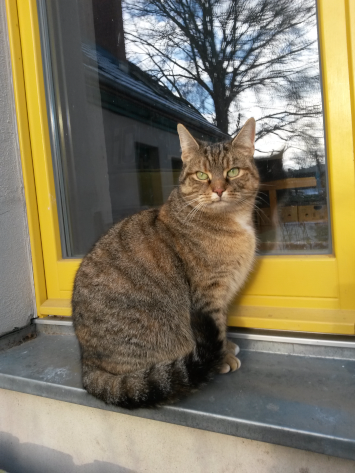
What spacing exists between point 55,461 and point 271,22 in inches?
91.4

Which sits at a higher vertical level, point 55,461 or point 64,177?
point 64,177

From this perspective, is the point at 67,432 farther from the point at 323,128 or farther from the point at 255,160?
the point at 323,128

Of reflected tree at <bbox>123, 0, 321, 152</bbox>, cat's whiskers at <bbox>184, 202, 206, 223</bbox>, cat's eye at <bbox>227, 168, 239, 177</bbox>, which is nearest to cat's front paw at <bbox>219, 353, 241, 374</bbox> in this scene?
cat's whiskers at <bbox>184, 202, 206, 223</bbox>

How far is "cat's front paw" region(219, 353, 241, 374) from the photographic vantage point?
1.48 metres

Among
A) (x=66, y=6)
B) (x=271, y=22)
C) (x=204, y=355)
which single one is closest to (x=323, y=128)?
(x=271, y=22)

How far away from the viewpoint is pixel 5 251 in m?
1.94

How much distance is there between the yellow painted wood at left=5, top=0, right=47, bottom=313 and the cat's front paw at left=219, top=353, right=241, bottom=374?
120 centimetres

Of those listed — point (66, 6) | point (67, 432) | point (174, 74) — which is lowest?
point (67, 432)

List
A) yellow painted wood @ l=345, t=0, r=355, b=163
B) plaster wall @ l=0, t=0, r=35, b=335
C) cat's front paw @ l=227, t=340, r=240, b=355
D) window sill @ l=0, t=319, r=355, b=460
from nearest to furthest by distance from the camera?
window sill @ l=0, t=319, r=355, b=460 < yellow painted wood @ l=345, t=0, r=355, b=163 < cat's front paw @ l=227, t=340, r=240, b=355 < plaster wall @ l=0, t=0, r=35, b=335

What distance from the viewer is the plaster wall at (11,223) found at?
1.94 metres

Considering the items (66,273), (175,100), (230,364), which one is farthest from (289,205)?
(66,273)

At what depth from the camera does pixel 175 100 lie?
6.82 ft

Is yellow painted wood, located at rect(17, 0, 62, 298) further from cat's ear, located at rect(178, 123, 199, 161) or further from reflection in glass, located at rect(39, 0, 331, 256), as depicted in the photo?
cat's ear, located at rect(178, 123, 199, 161)

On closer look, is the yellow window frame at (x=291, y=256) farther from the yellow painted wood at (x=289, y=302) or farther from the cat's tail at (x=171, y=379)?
the cat's tail at (x=171, y=379)
